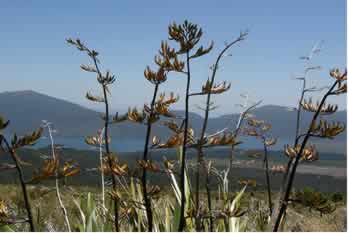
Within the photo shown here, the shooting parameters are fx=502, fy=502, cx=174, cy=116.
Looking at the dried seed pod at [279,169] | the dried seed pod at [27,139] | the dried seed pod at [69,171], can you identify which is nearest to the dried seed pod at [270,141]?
the dried seed pod at [279,169]

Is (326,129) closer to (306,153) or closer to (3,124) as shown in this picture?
(306,153)

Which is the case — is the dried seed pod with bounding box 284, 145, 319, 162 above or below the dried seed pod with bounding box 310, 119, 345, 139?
below

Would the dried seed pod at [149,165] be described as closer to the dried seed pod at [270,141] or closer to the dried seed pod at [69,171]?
the dried seed pod at [69,171]

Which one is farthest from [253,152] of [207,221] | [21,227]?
[21,227]

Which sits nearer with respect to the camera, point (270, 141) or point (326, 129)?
point (326, 129)

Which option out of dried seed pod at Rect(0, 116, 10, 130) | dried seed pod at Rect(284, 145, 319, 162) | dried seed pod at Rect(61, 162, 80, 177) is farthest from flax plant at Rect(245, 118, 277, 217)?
dried seed pod at Rect(0, 116, 10, 130)

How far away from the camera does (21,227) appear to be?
6.20 metres

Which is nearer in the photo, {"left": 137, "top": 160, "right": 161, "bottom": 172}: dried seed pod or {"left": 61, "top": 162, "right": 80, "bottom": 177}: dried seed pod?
{"left": 61, "top": 162, "right": 80, "bottom": 177}: dried seed pod

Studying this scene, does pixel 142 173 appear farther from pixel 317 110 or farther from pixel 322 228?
pixel 322 228

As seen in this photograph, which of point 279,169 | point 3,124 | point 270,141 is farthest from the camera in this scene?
point 270,141

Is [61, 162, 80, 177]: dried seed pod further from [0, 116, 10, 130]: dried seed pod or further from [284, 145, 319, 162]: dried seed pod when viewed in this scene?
[284, 145, 319, 162]: dried seed pod

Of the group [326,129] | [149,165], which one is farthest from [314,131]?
[149,165]

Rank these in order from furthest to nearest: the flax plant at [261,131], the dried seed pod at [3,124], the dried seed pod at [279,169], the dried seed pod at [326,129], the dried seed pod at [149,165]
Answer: the flax plant at [261,131]
the dried seed pod at [279,169]
the dried seed pod at [326,129]
the dried seed pod at [149,165]
the dried seed pod at [3,124]

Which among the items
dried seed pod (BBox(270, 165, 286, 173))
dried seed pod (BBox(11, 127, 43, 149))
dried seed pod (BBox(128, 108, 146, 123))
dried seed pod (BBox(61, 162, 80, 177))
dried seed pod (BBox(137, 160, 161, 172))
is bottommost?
dried seed pod (BBox(270, 165, 286, 173))
